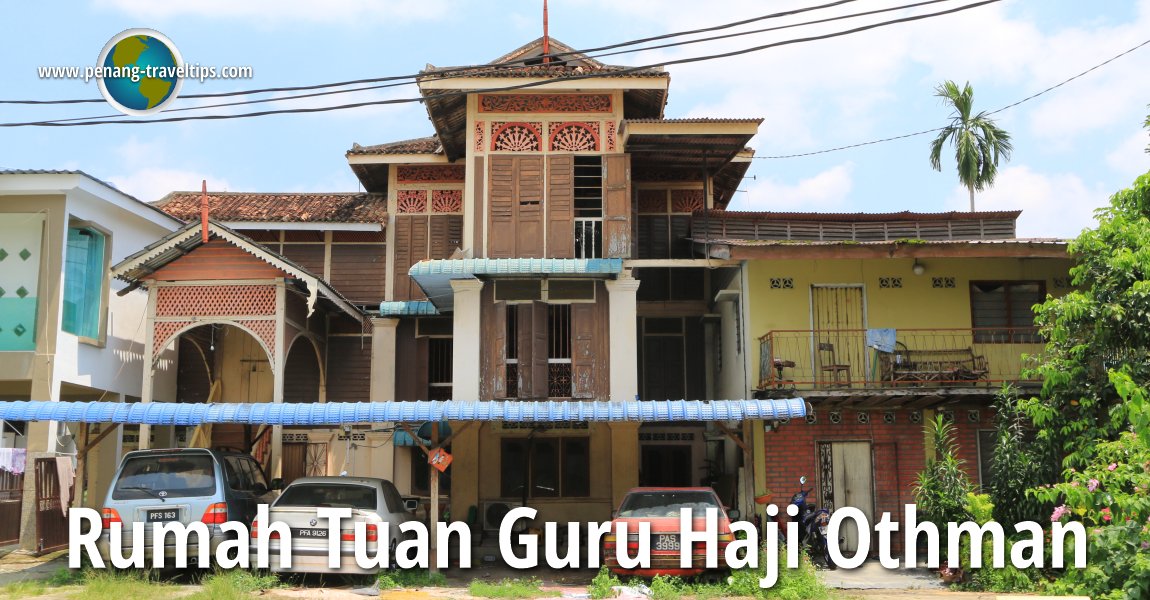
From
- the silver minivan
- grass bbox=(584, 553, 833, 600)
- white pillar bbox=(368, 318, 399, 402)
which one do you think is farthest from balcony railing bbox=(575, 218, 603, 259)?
the silver minivan

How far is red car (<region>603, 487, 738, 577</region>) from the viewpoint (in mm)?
14250

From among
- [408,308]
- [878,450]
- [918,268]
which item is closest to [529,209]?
[408,308]

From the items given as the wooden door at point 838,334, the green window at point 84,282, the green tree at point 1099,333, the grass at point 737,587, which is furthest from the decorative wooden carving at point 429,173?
A: the green tree at point 1099,333

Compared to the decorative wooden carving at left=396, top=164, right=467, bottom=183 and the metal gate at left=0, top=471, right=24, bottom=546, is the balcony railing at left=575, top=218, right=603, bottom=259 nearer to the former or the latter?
the decorative wooden carving at left=396, top=164, right=467, bottom=183

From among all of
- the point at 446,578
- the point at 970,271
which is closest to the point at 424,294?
the point at 446,578

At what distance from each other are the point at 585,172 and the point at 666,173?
2.84 meters

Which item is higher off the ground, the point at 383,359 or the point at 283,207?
the point at 283,207

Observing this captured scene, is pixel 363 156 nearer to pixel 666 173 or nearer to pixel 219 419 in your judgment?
pixel 666 173

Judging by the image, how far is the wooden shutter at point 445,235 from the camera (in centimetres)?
2277

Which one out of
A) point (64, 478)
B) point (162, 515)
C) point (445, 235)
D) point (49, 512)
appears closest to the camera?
point (162, 515)

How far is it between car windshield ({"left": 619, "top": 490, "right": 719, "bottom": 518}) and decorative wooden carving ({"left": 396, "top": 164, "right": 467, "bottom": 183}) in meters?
10.0

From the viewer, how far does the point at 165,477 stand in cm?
1477

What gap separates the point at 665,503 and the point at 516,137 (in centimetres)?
859

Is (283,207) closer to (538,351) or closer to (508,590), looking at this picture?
(538,351)
